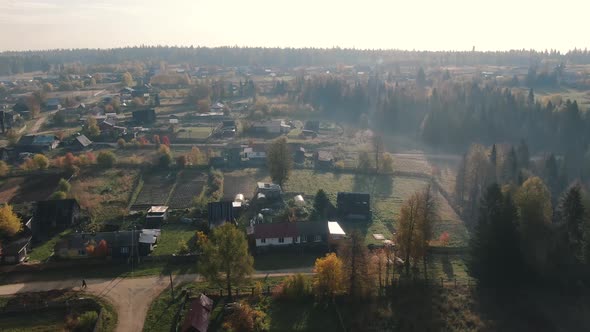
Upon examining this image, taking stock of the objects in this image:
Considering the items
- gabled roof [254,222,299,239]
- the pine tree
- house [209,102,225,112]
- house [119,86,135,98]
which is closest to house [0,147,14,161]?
house [209,102,225,112]

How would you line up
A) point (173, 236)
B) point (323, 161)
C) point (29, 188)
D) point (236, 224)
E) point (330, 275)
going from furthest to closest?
1. point (323, 161)
2. point (29, 188)
3. point (236, 224)
4. point (173, 236)
5. point (330, 275)

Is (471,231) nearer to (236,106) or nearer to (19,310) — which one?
(19,310)

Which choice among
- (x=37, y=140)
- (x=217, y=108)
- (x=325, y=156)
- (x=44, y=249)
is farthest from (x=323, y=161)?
(x=217, y=108)

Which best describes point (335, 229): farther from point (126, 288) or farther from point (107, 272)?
point (107, 272)

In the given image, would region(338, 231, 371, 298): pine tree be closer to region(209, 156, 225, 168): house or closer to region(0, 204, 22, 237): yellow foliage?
region(0, 204, 22, 237): yellow foliage

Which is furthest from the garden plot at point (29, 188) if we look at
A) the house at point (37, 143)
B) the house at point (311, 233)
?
the house at point (311, 233)
